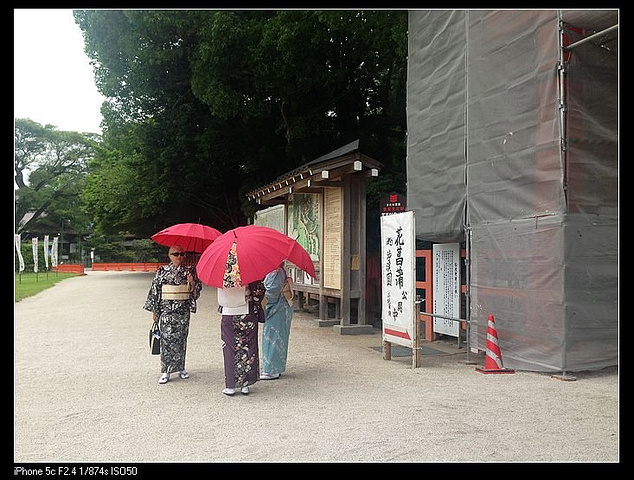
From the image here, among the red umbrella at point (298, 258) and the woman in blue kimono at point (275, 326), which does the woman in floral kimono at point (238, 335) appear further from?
the woman in blue kimono at point (275, 326)

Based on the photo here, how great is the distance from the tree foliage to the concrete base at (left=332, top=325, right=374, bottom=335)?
10.4ft

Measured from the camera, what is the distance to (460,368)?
291 inches

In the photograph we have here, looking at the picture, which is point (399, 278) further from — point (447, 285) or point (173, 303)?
point (173, 303)

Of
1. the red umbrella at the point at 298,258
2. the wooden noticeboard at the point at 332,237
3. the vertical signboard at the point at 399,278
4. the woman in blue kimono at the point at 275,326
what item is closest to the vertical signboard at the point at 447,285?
the vertical signboard at the point at 399,278

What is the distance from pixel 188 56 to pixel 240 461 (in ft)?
50.3

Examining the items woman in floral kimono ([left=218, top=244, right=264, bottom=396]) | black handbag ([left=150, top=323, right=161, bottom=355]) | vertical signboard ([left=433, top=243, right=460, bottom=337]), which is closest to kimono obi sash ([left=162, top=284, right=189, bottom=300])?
black handbag ([left=150, top=323, right=161, bottom=355])

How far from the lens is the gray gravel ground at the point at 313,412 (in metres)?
4.29

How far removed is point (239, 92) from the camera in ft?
52.6

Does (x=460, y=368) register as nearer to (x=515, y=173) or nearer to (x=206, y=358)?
A: (x=515, y=173)

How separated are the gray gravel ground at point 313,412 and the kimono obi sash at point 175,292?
97 centimetres

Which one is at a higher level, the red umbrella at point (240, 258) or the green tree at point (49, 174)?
the green tree at point (49, 174)

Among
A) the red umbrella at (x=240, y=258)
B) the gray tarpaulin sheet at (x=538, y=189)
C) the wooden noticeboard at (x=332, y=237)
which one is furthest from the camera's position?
the wooden noticeboard at (x=332, y=237)

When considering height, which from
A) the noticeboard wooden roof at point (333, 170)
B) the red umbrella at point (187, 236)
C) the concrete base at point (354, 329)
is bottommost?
the concrete base at point (354, 329)

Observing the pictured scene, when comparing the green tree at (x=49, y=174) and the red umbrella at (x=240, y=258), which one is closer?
the red umbrella at (x=240, y=258)
